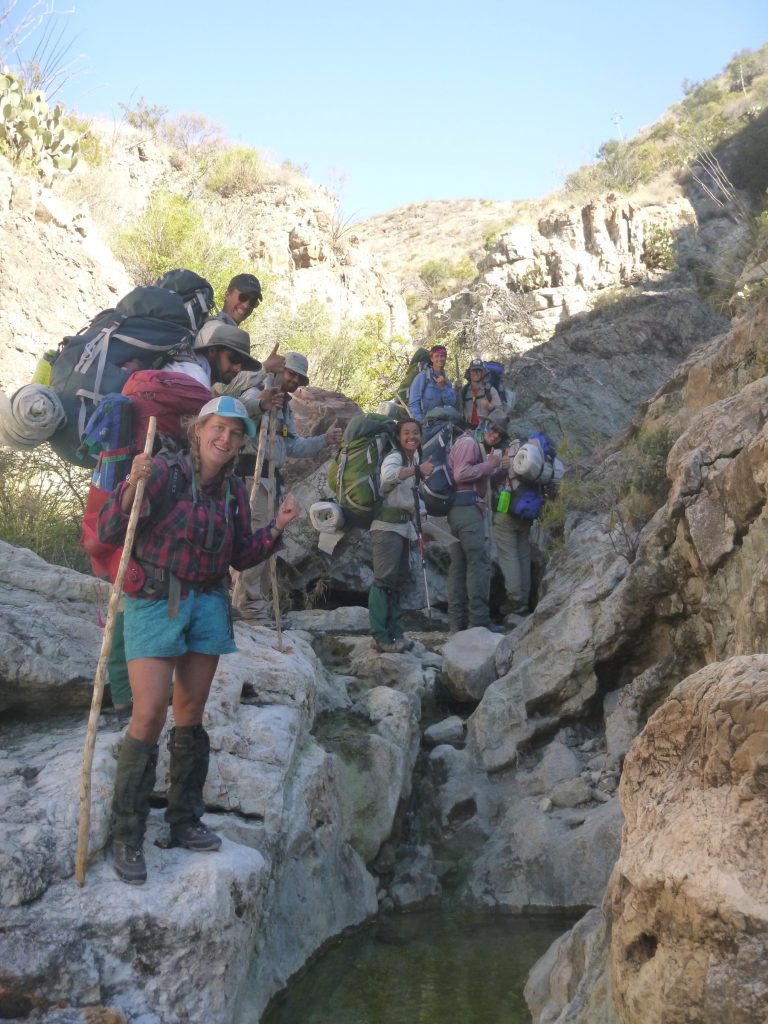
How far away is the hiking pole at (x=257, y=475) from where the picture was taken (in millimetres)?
6719

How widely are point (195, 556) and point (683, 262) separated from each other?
58.9ft

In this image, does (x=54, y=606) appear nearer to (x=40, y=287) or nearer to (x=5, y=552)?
(x=5, y=552)

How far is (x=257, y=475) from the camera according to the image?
6684mm

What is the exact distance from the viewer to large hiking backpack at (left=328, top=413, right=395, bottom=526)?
802 cm

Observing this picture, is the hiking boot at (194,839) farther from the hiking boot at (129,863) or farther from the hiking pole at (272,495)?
the hiking pole at (272,495)

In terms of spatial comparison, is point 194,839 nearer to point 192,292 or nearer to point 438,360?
point 192,292

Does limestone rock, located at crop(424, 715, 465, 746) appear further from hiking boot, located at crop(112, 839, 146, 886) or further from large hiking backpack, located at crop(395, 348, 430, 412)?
large hiking backpack, located at crop(395, 348, 430, 412)

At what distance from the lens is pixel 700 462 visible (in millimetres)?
5832

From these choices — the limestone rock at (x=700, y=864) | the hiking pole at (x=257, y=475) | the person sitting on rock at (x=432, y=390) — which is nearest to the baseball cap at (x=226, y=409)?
the limestone rock at (x=700, y=864)

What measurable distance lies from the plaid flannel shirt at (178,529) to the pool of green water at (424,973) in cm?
204

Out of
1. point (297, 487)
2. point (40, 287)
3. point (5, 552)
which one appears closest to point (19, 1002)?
point (5, 552)

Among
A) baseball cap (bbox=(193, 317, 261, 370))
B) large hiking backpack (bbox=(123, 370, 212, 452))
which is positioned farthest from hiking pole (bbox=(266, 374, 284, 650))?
large hiking backpack (bbox=(123, 370, 212, 452))

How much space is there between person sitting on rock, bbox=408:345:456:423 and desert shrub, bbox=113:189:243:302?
201 inches

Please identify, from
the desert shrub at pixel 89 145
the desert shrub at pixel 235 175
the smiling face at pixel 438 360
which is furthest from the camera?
the desert shrub at pixel 235 175
